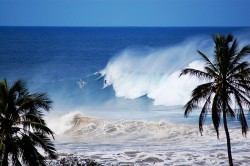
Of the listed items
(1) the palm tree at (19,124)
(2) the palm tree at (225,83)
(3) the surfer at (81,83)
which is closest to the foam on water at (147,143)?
(2) the palm tree at (225,83)

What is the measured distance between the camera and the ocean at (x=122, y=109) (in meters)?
25.9

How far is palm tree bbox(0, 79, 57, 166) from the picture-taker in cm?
1250

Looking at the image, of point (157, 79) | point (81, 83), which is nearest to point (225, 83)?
point (157, 79)

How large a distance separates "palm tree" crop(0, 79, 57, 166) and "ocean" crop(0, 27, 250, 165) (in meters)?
10.5

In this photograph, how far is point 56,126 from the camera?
39875 millimetres

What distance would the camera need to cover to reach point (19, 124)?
41.9ft

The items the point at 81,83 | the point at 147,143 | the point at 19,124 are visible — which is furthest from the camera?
the point at 81,83

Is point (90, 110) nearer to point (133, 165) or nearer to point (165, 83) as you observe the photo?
point (165, 83)

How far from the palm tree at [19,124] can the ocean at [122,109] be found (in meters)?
10.5

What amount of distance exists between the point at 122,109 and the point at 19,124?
36.2 metres

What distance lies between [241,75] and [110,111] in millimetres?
32501

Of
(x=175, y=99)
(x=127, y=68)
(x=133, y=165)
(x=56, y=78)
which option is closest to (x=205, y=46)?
(x=127, y=68)

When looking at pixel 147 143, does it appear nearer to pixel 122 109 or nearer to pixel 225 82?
pixel 225 82

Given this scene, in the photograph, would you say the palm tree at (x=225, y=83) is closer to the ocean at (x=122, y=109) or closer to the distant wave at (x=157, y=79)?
the ocean at (x=122, y=109)
